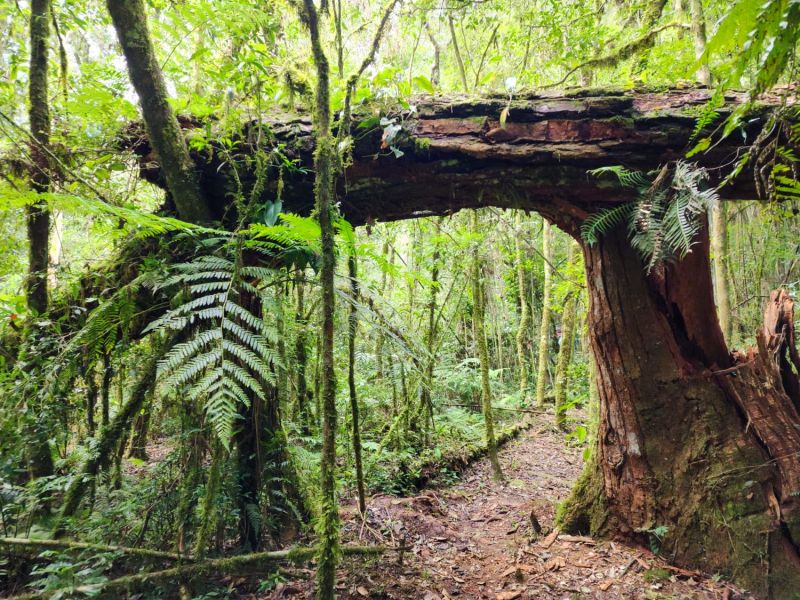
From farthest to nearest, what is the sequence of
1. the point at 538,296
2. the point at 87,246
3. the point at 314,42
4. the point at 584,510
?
the point at 538,296 < the point at 87,246 < the point at 584,510 < the point at 314,42

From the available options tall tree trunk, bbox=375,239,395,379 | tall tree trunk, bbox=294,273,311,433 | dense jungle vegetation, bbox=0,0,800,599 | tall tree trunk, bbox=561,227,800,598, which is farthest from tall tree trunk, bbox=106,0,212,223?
tall tree trunk, bbox=561,227,800,598

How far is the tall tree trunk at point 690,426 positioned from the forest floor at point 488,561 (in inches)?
10.1

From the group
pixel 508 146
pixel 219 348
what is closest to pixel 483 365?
pixel 508 146

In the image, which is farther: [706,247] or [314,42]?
[706,247]

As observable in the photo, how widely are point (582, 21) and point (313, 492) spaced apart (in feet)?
23.0

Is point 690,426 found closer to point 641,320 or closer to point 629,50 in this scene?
point 641,320

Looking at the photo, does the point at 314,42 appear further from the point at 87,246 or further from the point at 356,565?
the point at 87,246

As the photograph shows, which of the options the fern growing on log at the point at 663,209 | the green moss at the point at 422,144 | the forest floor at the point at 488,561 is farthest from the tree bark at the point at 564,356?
the green moss at the point at 422,144

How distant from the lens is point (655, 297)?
329 centimetres

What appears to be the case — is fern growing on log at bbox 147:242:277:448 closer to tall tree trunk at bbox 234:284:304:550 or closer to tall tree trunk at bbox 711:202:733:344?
tall tree trunk at bbox 234:284:304:550

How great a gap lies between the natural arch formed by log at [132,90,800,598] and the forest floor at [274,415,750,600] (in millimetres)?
259

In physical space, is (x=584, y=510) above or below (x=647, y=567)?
above

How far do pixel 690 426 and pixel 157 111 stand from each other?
448 centimetres

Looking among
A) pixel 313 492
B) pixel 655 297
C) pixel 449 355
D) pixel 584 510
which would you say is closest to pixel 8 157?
pixel 313 492
